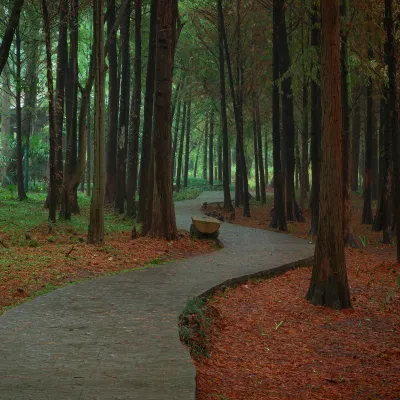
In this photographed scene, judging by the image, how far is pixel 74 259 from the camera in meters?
11.8

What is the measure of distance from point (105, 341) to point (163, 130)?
9.26 metres

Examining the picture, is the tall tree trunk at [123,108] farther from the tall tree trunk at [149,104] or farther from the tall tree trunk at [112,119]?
the tall tree trunk at [149,104]

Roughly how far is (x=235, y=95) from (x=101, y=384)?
2209 centimetres

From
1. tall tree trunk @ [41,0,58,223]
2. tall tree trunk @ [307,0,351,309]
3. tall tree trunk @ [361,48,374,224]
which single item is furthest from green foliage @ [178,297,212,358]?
tall tree trunk @ [361,48,374,224]

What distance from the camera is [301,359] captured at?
285 inches

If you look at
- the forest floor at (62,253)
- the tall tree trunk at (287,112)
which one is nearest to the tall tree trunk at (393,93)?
the forest floor at (62,253)

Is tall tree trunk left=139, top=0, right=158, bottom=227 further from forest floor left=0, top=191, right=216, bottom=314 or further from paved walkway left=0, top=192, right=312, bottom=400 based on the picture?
paved walkway left=0, top=192, right=312, bottom=400

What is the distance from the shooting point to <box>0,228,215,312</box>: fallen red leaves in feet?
31.1

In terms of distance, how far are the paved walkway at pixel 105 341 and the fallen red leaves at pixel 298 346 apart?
49 cm

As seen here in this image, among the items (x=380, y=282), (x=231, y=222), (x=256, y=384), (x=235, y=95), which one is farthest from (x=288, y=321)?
(x=235, y=95)

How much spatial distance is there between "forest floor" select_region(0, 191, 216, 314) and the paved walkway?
2.26ft

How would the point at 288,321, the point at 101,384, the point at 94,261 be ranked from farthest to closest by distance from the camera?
the point at 94,261 → the point at 288,321 → the point at 101,384

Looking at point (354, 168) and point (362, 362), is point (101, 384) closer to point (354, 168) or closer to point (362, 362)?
point (362, 362)

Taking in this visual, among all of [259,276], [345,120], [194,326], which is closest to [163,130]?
[345,120]
